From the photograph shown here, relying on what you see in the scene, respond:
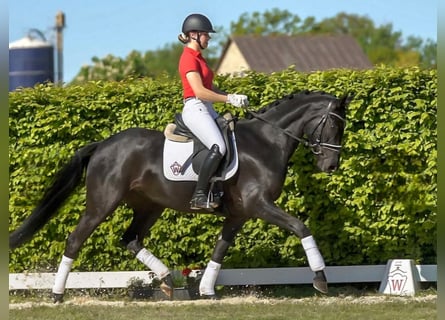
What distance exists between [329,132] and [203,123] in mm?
1305

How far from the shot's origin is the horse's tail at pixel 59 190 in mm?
9695

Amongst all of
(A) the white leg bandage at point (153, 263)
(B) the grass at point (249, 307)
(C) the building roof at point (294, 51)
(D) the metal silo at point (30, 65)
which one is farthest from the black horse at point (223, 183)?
(C) the building roof at point (294, 51)

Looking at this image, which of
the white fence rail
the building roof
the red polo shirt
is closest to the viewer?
the red polo shirt

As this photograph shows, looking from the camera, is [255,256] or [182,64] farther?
[255,256]

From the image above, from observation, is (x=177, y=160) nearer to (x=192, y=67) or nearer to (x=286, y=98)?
(x=192, y=67)

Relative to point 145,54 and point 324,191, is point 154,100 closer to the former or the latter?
point 324,191

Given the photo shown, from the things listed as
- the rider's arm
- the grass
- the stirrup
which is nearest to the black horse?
the stirrup

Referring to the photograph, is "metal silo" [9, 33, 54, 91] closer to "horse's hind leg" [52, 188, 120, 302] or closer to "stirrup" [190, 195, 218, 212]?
"horse's hind leg" [52, 188, 120, 302]

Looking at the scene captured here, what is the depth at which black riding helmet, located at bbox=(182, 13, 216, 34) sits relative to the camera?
9227 millimetres

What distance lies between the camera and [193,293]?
33.5 feet

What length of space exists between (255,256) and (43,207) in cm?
260

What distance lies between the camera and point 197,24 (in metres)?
9.23

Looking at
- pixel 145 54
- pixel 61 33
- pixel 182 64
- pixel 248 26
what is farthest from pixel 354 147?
pixel 248 26

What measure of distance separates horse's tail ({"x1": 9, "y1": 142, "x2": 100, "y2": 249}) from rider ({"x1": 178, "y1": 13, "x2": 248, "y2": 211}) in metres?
1.22
